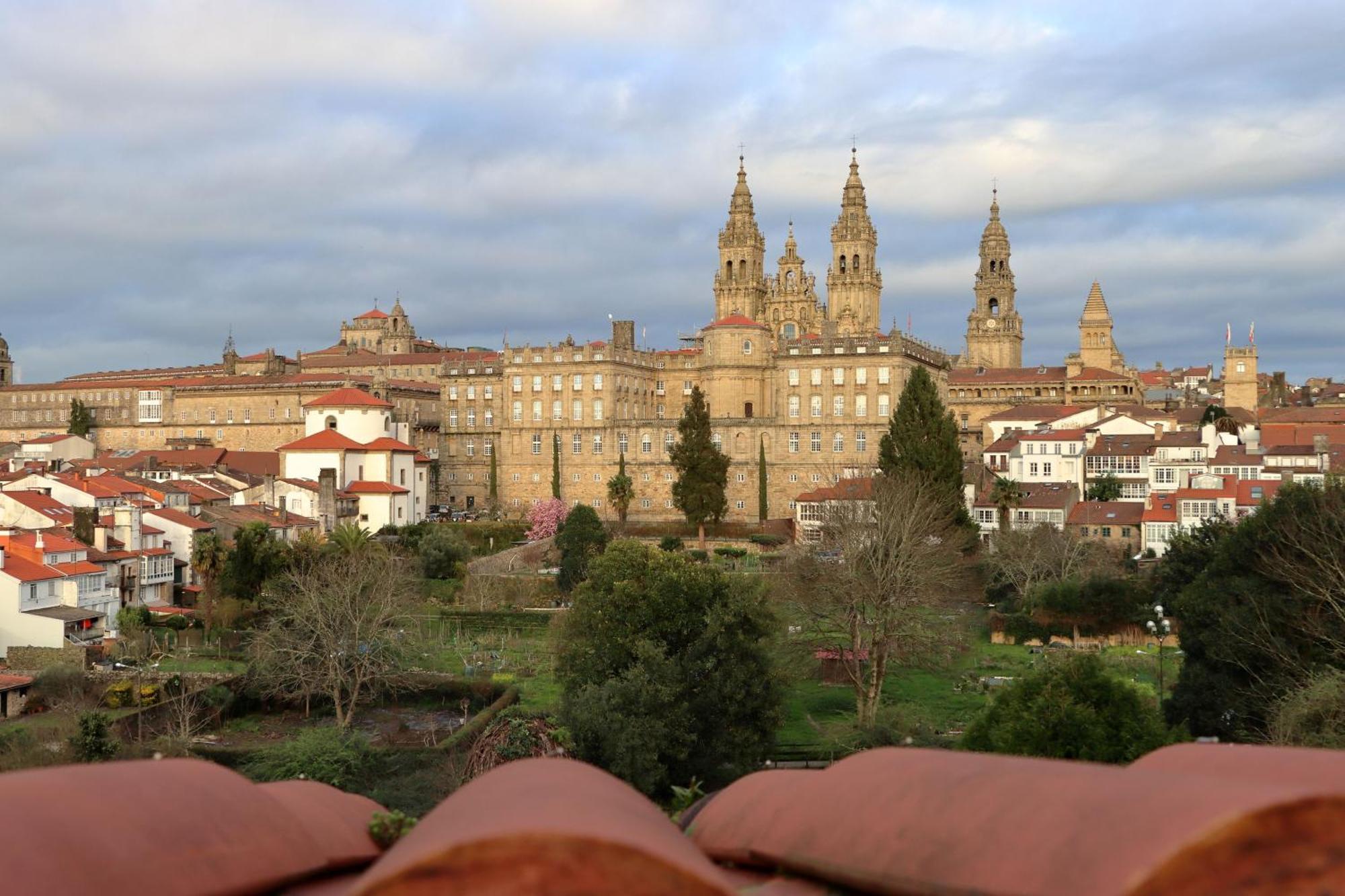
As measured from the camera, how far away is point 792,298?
102 meters

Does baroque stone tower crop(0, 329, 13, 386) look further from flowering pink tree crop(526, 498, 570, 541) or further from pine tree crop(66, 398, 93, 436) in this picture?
flowering pink tree crop(526, 498, 570, 541)

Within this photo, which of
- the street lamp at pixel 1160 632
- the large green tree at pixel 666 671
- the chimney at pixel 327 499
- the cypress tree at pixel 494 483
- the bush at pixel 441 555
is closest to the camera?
the large green tree at pixel 666 671

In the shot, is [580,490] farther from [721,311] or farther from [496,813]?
[496,813]

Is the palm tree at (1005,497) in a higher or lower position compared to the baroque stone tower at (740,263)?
lower

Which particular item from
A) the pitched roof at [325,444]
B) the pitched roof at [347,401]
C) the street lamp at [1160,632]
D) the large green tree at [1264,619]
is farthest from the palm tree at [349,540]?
the large green tree at [1264,619]

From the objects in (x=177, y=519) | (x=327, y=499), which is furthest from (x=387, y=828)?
(x=327, y=499)

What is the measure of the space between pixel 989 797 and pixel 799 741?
971 inches

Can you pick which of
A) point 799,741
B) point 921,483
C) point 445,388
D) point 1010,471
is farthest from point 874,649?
point 445,388

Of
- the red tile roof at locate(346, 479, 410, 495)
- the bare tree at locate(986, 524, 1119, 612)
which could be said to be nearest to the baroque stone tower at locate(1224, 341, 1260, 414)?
the bare tree at locate(986, 524, 1119, 612)

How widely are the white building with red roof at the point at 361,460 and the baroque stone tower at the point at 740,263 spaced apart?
29013 mm

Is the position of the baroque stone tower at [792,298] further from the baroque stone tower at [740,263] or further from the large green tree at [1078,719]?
the large green tree at [1078,719]

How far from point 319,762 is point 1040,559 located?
103 feet

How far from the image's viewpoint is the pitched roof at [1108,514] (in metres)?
54.7

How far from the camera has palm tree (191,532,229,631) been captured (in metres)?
41.0
